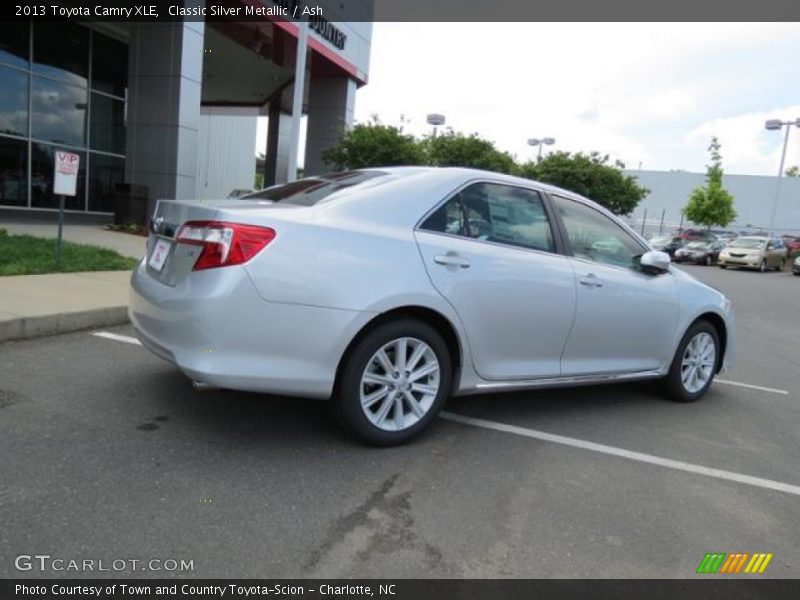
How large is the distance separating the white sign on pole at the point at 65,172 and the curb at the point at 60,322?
2449mm

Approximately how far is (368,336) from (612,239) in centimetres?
232

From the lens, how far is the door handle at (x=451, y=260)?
Result: 3770mm

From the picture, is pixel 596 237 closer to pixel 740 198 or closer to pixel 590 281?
pixel 590 281

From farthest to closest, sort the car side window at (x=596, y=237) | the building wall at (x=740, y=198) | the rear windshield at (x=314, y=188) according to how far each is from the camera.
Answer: the building wall at (x=740, y=198) < the car side window at (x=596, y=237) < the rear windshield at (x=314, y=188)

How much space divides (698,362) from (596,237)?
1.65 m

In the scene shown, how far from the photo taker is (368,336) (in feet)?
11.7

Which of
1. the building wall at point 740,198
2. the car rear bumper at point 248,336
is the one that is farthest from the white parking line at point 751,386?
the building wall at point 740,198

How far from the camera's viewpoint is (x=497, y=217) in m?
4.23

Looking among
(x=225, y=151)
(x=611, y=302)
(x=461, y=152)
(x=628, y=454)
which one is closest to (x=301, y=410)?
(x=628, y=454)

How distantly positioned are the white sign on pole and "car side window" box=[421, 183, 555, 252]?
586 cm

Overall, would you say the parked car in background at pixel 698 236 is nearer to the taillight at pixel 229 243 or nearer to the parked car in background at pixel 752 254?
the parked car in background at pixel 752 254

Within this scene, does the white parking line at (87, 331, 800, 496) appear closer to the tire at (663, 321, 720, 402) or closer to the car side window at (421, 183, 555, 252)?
the car side window at (421, 183, 555, 252)
